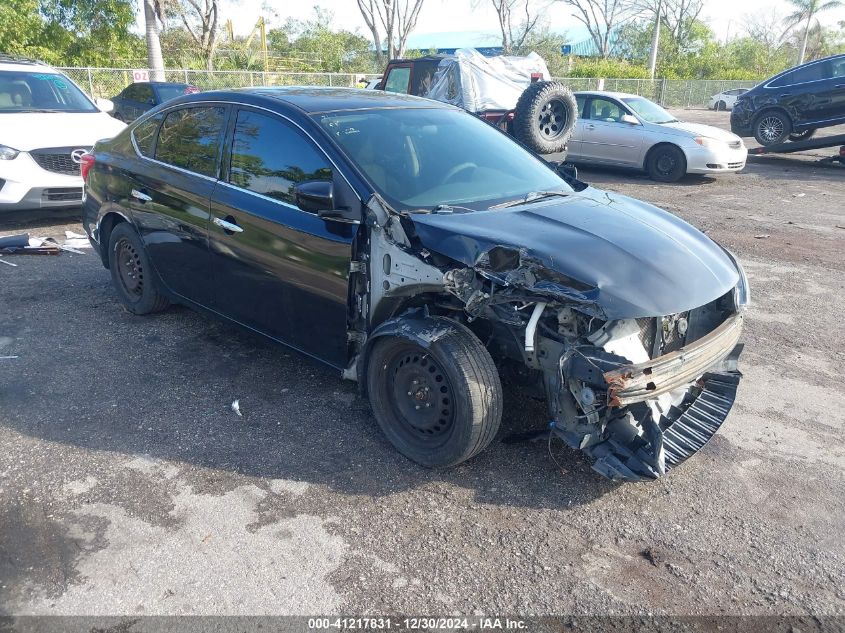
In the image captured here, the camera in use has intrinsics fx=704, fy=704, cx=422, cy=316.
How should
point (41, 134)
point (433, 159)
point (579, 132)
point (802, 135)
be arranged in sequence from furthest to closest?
point (802, 135), point (579, 132), point (41, 134), point (433, 159)

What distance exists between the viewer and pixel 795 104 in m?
14.8

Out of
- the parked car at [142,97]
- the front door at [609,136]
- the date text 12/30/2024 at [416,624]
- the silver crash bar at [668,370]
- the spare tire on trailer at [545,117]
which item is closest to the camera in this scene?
the date text 12/30/2024 at [416,624]

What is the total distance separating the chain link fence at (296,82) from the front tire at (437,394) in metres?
7.43

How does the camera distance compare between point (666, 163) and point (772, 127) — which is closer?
point (666, 163)

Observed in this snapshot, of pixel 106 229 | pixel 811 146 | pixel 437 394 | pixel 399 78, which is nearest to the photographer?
pixel 437 394

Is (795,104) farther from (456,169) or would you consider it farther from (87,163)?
(87,163)

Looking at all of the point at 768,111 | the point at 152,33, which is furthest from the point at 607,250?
the point at 152,33

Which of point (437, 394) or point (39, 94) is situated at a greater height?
point (39, 94)

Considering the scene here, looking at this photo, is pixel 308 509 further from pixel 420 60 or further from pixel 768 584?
pixel 420 60

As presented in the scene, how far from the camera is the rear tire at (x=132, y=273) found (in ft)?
17.4

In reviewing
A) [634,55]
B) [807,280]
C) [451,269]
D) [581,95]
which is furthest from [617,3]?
[451,269]

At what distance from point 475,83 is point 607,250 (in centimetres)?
990

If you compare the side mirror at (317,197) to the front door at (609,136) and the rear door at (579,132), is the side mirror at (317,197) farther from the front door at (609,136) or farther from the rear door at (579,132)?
the rear door at (579,132)

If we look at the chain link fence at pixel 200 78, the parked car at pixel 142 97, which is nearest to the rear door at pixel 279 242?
the parked car at pixel 142 97
